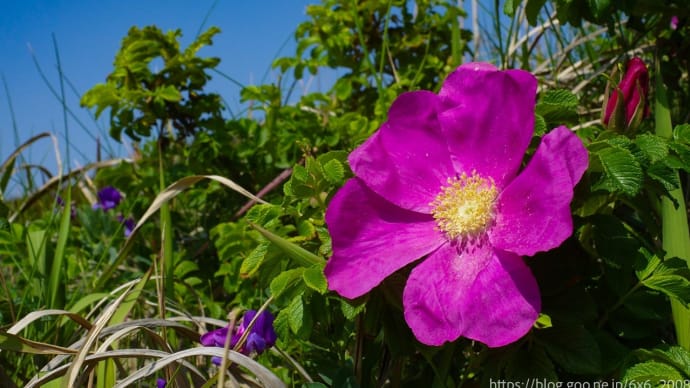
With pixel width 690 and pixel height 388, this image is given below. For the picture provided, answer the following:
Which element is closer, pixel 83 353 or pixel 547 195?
pixel 547 195

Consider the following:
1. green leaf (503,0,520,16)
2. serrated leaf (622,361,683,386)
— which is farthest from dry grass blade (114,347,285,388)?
green leaf (503,0,520,16)

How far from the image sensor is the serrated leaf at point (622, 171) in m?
0.93

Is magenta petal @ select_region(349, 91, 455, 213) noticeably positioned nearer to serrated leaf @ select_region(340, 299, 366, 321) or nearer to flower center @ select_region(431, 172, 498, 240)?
flower center @ select_region(431, 172, 498, 240)

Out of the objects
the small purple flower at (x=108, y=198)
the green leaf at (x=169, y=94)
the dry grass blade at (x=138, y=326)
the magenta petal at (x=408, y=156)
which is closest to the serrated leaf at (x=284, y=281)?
the magenta petal at (x=408, y=156)

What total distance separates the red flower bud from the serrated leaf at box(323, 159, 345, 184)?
0.44 metres

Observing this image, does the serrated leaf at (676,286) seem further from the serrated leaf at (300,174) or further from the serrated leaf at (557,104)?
the serrated leaf at (300,174)

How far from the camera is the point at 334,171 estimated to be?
3.70 feet

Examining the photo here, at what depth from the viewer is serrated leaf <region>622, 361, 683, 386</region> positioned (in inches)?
38.5

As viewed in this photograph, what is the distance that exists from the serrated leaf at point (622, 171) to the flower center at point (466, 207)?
17cm

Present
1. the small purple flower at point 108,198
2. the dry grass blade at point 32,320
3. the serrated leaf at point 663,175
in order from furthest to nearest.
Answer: the small purple flower at point 108,198
the dry grass blade at point 32,320
the serrated leaf at point 663,175

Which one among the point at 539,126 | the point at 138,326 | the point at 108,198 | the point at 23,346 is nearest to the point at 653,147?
the point at 539,126

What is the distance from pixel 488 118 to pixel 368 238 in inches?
9.9

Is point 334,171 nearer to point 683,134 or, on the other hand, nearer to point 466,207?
point 466,207

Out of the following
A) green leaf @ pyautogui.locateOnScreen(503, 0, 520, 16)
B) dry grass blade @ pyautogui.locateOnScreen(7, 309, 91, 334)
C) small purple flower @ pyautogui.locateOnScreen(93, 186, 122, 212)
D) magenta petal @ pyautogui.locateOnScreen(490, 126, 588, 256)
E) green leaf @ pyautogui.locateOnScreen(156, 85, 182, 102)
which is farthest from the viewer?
small purple flower @ pyautogui.locateOnScreen(93, 186, 122, 212)
